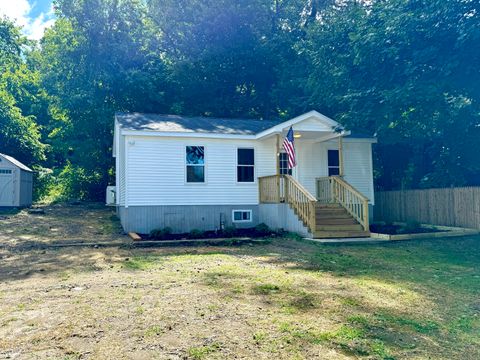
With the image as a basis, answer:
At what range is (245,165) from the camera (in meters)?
14.8

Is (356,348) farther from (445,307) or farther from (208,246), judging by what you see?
(208,246)

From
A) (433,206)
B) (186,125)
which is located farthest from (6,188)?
(433,206)

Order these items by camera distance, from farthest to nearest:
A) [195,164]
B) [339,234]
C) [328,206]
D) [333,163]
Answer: [333,163] < [195,164] < [328,206] < [339,234]

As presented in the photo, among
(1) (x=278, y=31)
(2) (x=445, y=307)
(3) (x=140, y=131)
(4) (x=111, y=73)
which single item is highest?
(1) (x=278, y=31)

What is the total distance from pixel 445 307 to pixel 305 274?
2416mm

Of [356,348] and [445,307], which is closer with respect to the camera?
[356,348]

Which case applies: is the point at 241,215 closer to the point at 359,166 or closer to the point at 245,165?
the point at 245,165

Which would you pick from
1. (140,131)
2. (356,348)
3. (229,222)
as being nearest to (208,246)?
(229,222)

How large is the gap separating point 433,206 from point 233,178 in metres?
7.44

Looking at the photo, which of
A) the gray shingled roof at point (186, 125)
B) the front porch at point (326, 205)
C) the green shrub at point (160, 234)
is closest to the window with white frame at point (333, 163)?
the front porch at point (326, 205)

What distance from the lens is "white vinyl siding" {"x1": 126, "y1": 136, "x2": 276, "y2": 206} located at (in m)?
13.3

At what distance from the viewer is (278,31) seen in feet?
88.3

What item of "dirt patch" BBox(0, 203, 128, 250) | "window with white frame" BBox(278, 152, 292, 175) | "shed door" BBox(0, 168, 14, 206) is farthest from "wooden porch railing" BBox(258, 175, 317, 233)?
"shed door" BBox(0, 168, 14, 206)

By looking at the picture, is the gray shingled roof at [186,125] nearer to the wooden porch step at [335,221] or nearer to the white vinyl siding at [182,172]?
the white vinyl siding at [182,172]
